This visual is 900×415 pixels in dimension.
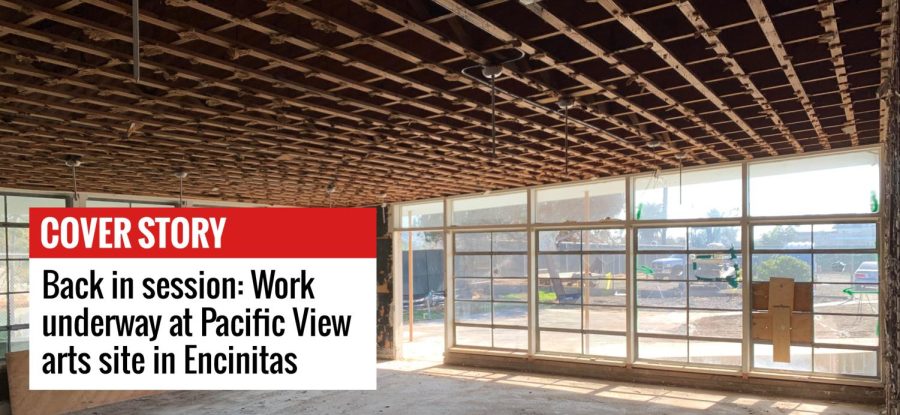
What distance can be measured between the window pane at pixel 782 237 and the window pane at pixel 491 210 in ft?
12.1

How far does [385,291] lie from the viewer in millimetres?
12867

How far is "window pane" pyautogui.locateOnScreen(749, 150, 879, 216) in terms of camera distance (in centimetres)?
841

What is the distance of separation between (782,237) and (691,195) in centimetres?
134

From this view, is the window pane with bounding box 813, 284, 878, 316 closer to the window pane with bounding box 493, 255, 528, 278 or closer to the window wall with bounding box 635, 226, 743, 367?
the window wall with bounding box 635, 226, 743, 367

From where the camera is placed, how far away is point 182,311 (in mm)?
8773

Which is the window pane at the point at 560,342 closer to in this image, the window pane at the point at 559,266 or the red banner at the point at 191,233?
the window pane at the point at 559,266

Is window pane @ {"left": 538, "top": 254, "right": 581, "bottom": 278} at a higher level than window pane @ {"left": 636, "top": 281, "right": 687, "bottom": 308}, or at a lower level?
higher

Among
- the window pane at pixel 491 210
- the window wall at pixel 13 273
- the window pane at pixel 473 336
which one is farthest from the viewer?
the window pane at pixel 473 336

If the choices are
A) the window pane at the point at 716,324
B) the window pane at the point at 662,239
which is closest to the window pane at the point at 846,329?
the window pane at the point at 716,324

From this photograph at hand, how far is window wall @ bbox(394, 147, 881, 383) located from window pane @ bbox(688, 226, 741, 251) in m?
0.01

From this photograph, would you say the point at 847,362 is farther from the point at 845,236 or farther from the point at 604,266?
the point at 604,266

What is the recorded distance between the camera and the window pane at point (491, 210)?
11305 mm

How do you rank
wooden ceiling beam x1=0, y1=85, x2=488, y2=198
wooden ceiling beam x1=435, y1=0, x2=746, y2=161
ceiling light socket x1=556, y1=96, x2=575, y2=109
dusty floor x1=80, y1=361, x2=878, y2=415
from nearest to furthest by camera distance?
wooden ceiling beam x1=435, y1=0, x2=746, y2=161 → wooden ceiling beam x1=0, y1=85, x2=488, y2=198 → ceiling light socket x1=556, y1=96, x2=575, y2=109 → dusty floor x1=80, y1=361, x2=878, y2=415

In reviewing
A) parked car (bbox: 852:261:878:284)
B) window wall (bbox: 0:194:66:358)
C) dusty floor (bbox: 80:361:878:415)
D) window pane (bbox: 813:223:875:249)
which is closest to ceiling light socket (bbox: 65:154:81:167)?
window wall (bbox: 0:194:66:358)
